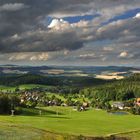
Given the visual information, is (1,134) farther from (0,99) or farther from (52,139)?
(0,99)

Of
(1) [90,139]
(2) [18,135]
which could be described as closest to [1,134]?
(2) [18,135]

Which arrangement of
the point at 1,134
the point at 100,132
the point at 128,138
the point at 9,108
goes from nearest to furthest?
the point at 1,134
the point at 128,138
the point at 100,132
the point at 9,108

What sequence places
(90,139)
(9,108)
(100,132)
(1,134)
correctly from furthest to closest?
(9,108), (100,132), (90,139), (1,134)

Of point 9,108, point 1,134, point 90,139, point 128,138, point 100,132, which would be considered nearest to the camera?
point 1,134

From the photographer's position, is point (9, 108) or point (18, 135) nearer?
point (18, 135)

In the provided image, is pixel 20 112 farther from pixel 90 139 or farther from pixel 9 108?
pixel 90 139

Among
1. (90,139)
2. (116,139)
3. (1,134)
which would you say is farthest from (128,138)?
(1,134)

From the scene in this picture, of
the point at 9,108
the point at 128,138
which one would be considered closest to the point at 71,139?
the point at 128,138

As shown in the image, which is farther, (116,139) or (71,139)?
(116,139)
